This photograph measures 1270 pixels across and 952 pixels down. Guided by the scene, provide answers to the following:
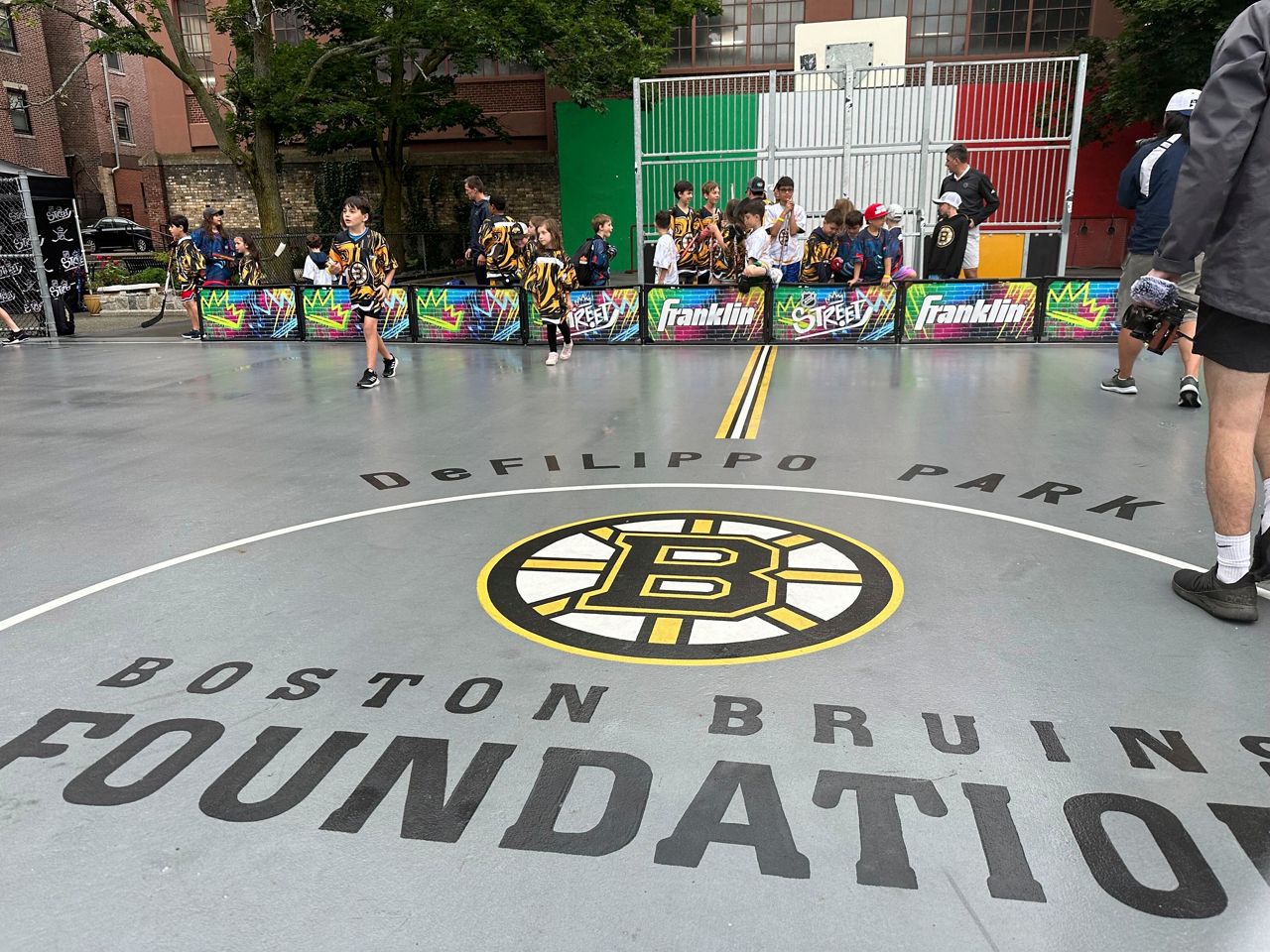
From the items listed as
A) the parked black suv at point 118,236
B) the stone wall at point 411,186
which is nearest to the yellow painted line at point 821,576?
the stone wall at point 411,186

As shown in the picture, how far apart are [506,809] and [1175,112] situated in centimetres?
659

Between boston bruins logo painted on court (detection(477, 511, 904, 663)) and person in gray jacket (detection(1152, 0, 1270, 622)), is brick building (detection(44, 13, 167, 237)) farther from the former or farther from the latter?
person in gray jacket (detection(1152, 0, 1270, 622))

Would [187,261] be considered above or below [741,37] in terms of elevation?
below

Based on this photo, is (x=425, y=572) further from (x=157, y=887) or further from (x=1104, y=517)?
(x=1104, y=517)

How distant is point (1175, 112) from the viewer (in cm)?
639

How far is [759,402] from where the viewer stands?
8.72 metres

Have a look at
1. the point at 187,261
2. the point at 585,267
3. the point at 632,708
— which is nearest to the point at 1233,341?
the point at 632,708

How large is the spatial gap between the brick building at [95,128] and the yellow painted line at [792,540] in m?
36.3

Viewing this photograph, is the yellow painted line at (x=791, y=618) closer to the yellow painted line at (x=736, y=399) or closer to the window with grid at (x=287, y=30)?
the yellow painted line at (x=736, y=399)

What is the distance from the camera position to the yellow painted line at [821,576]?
432cm

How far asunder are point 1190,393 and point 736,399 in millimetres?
3916

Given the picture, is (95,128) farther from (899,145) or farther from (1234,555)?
(1234,555)

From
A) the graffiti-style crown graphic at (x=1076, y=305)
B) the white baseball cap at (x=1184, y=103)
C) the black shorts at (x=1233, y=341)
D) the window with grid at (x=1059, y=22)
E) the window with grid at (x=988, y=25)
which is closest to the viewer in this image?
the black shorts at (x=1233, y=341)

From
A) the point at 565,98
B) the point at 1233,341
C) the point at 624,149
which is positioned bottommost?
the point at 1233,341
